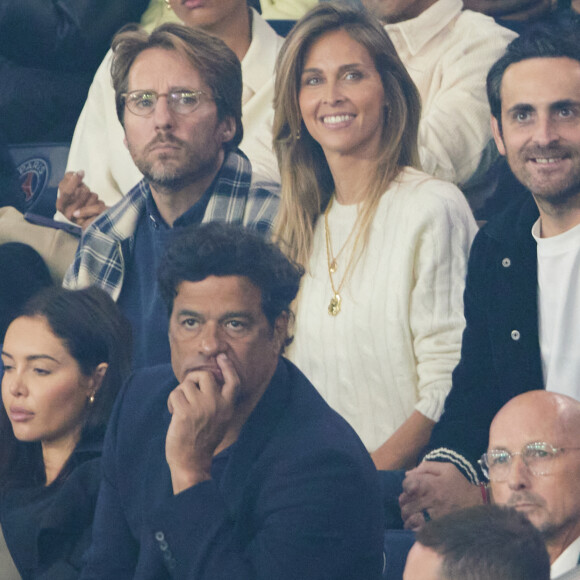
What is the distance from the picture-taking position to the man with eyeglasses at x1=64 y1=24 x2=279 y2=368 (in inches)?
120

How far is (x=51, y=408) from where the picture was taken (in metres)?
2.95

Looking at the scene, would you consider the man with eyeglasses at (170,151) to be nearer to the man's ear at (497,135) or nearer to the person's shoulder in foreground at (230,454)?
the person's shoulder in foreground at (230,454)

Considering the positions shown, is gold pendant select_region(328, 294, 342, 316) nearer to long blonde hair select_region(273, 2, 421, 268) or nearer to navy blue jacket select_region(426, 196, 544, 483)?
long blonde hair select_region(273, 2, 421, 268)

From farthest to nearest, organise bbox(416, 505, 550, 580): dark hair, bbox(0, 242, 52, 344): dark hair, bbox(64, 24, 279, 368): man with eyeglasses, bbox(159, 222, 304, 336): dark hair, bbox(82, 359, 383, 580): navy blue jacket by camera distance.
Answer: bbox(0, 242, 52, 344): dark hair → bbox(64, 24, 279, 368): man with eyeglasses → bbox(159, 222, 304, 336): dark hair → bbox(82, 359, 383, 580): navy blue jacket → bbox(416, 505, 550, 580): dark hair

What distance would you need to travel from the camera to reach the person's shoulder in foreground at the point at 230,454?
232cm

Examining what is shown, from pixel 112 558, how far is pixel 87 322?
678mm

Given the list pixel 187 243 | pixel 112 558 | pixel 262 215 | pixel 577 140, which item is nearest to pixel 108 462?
pixel 112 558

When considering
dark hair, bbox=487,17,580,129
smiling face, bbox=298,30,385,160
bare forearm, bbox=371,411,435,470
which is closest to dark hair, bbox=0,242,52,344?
smiling face, bbox=298,30,385,160

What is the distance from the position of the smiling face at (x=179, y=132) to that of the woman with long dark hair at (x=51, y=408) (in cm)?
33

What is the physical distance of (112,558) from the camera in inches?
98.7

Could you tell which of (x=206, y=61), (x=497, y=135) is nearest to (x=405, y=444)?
(x=497, y=135)

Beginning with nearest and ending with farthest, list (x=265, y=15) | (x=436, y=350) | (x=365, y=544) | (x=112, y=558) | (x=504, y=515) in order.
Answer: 1. (x=504, y=515)
2. (x=365, y=544)
3. (x=112, y=558)
4. (x=436, y=350)
5. (x=265, y=15)

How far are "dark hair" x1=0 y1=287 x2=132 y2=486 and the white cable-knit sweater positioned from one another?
1.42 feet

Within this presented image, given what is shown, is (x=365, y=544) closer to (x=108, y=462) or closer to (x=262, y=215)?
(x=108, y=462)
